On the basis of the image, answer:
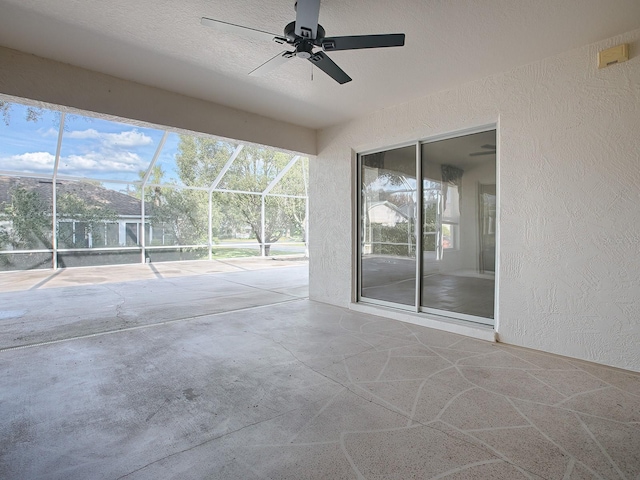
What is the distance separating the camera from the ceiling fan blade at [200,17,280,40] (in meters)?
2.27

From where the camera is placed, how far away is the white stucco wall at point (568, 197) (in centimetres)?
292

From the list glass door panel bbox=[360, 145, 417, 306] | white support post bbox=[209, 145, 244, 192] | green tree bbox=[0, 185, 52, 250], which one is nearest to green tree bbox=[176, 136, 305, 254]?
white support post bbox=[209, 145, 244, 192]

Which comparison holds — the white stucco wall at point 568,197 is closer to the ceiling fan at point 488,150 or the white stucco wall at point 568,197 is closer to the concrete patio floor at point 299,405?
the ceiling fan at point 488,150

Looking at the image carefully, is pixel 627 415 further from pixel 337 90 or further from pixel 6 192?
pixel 6 192

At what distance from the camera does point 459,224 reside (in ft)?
13.9

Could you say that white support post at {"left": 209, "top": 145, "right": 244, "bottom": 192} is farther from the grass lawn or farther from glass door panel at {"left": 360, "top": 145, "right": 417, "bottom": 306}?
glass door panel at {"left": 360, "top": 145, "right": 417, "bottom": 306}

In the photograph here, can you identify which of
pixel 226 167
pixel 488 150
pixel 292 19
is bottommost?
pixel 488 150

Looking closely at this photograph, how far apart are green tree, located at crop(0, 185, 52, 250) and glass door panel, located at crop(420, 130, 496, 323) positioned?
32.3 feet

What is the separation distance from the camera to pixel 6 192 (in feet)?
28.1

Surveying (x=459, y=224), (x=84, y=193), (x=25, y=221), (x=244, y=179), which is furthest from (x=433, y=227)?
(x=25, y=221)

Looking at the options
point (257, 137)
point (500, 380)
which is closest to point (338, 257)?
point (257, 137)

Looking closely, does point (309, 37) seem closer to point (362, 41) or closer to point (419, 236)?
point (362, 41)

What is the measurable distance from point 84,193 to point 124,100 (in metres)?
7.32

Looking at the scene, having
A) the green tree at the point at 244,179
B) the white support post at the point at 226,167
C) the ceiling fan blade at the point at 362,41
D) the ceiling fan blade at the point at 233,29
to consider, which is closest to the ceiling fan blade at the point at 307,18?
the ceiling fan blade at the point at 362,41
